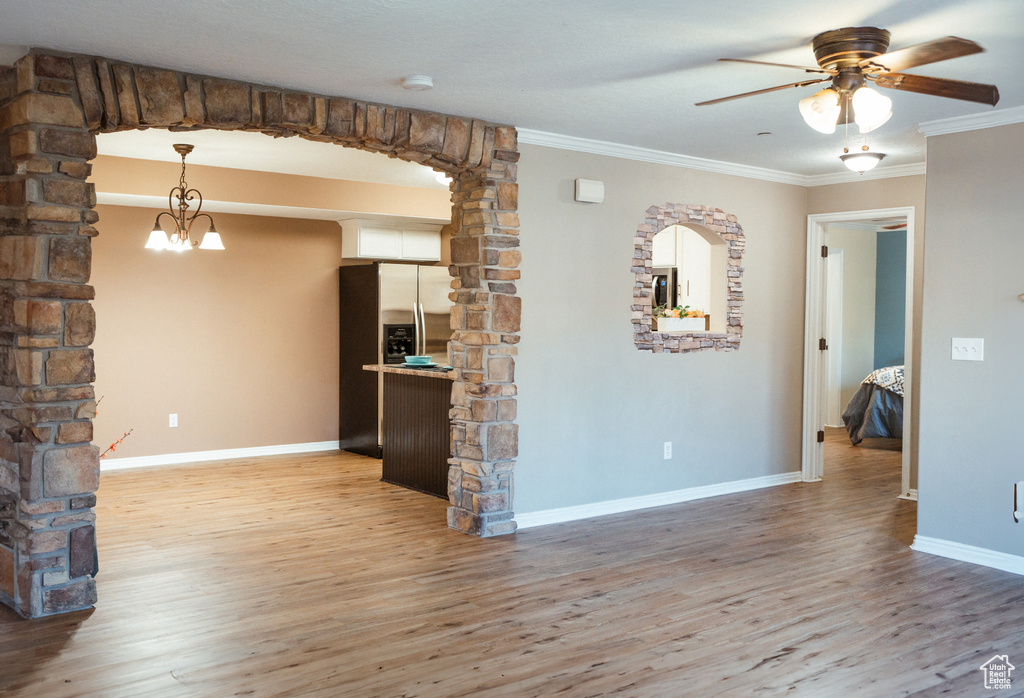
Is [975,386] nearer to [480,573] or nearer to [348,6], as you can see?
[480,573]

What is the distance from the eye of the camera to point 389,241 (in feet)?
26.0

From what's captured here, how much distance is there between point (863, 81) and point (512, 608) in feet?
8.34

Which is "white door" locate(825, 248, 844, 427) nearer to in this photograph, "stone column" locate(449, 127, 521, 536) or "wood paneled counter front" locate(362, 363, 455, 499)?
"wood paneled counter front" locate(362, 363, 455, 499)

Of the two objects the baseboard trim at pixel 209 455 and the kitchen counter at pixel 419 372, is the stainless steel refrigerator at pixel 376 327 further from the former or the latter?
the kitchen counter at pixel 419 372

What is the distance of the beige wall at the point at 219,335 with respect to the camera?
6910 mm

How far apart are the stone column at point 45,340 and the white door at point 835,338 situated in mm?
8159

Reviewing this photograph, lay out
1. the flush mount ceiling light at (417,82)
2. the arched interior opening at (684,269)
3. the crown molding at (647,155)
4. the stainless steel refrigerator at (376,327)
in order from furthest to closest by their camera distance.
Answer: the arched interior opening at (684,269), the stainless steel refrigerator at (376,327), the crown molding at (647,155), the flush mount ceiling light at (417,82)

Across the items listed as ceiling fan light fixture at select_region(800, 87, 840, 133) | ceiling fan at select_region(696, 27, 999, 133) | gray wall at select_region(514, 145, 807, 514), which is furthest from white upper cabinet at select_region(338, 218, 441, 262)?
ceiling fan light fixture at select_region(800, 87, 840, 133)

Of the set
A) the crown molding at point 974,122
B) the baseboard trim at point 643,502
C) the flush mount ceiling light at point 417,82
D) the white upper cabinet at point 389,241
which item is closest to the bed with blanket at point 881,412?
the baseboard trim at point 643,502

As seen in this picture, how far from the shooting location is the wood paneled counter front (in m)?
5.93

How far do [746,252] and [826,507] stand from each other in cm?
189

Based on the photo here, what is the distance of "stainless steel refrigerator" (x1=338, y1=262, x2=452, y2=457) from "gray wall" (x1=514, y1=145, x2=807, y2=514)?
2477 millimetres

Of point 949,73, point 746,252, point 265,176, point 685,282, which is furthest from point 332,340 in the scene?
point 949,73

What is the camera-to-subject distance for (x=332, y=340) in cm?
805
